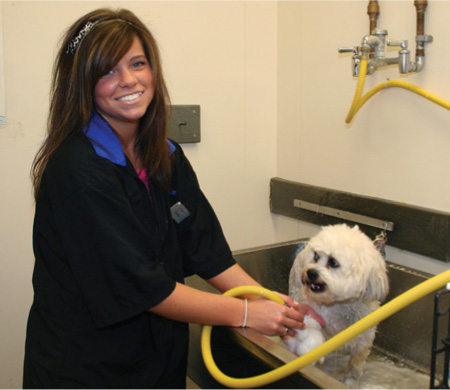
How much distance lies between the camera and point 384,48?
150 centimetres

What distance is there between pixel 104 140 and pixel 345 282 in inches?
26.5

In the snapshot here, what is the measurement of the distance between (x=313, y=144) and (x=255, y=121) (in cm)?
28

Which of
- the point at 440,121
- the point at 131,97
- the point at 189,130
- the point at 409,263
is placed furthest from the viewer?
the point at 189,130

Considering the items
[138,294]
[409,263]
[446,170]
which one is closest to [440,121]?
[446,170]

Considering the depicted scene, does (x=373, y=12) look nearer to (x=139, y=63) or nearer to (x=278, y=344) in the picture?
(x=139, y=63)

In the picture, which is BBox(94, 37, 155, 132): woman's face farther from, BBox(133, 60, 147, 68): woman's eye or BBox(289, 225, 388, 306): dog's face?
BBox(289, 225, 388, 306): dog's face

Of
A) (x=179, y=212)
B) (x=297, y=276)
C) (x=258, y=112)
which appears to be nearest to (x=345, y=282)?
(x=297, y=276)

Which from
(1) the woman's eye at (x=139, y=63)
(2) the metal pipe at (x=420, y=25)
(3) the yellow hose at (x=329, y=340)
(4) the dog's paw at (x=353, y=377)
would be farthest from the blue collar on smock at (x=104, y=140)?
(2) the metal pipe at (x=420, y=25)

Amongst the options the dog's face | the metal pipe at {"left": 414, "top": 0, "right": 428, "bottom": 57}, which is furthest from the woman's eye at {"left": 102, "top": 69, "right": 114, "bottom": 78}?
the metal pipe at {"left": 414, "top": 0, "right": 428, "bottom": 57}

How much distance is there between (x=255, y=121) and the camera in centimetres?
208

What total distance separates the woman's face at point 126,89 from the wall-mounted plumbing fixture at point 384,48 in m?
0.70

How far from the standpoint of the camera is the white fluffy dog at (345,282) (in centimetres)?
126

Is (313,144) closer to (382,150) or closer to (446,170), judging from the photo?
(382,150)

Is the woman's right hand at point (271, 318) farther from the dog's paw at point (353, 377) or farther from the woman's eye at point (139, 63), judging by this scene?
the woman's eye at point (139, 63)
